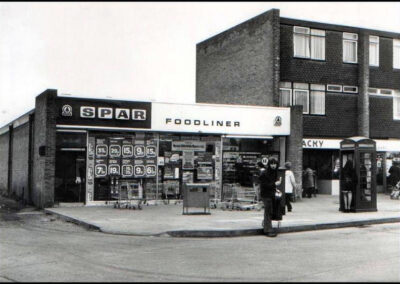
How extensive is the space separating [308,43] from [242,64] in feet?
12.7

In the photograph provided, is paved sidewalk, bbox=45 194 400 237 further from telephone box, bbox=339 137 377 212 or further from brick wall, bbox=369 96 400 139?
brick wall, bbox=369 96 400 139

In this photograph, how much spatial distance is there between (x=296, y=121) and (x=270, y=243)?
13492 mm

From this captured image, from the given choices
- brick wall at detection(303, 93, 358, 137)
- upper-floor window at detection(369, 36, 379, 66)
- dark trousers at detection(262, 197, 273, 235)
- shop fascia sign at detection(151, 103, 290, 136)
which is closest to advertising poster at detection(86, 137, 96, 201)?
shop fascia sign at detection(151, 103, 290, 136)

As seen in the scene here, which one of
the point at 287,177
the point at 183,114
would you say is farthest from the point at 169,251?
the point at 183,114

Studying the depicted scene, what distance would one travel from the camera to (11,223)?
15898 millimetres

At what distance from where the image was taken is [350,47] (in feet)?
96.9

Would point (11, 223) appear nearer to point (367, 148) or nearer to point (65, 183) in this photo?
point (65, 183)

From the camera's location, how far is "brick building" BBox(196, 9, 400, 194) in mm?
27812

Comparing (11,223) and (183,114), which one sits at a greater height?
(183,114)

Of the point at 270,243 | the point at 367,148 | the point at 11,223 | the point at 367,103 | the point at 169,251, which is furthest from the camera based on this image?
the point at 367,103

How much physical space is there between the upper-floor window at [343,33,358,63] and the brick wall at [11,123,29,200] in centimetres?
1752

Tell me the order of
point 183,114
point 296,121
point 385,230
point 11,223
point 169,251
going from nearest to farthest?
point 169,251 < point 385,230 < point 11,223 < point 183,114 < point 296,121

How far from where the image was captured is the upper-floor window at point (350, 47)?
96.4 feet

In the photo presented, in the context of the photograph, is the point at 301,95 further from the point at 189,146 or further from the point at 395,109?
the point at 189,146
